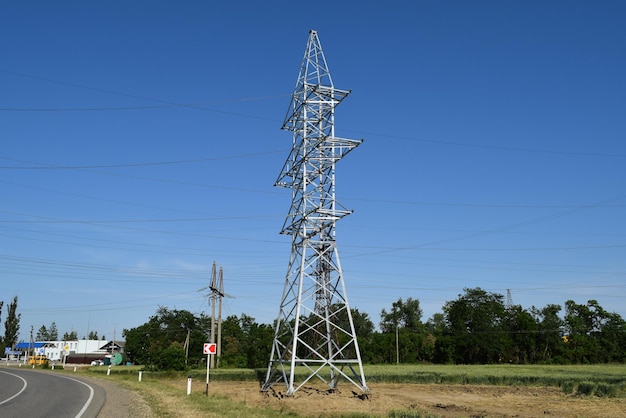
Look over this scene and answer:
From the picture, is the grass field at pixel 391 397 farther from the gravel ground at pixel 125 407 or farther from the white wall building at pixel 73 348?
the white wall building at pixel 73 348

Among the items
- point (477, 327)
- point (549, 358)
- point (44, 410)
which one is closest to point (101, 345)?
point (477, 327)

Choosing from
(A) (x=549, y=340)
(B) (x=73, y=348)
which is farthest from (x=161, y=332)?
(A) (x=549, y=340)

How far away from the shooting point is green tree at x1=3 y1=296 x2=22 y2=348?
138875 millimetres

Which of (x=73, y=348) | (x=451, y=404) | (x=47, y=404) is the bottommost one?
(x=73, y=348)

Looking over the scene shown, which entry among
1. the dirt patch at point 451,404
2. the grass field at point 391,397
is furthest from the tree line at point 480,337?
the dirt patch at point 451,404

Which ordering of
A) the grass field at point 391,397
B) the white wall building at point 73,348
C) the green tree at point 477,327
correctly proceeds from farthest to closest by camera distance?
the white wall building at point 73,348 → the green tree at point 477,327 → the grass field at point 391,397

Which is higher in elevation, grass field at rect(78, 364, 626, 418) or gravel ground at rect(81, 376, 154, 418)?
gravel ground at rect(81, 376, 154, 418)

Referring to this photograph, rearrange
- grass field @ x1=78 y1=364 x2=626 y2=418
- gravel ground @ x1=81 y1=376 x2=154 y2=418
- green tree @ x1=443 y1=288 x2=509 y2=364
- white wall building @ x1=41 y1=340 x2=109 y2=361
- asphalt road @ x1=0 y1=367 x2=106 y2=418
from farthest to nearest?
1. white wall building @ x1=41 y1=340 x2=109 y2=361
2. green tree @ x1=443 y1=288 x2=509 y2=364
3. grass field @ x1=78 y1=364 x2=626 y2=418
4. asphalt road @ x1=0 y1=367 x2=106 y2=418
5. gravel ground @ x1=81 y1=376 x2=154 y2=418

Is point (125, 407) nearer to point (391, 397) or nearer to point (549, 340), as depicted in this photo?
point (391, 397)

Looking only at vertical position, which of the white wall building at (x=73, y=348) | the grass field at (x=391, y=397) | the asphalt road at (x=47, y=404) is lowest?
the white wall building at (x=73, y=348)

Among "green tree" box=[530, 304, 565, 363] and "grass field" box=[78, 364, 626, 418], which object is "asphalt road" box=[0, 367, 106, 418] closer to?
"grass field" box=[78, 364, 626, 418]

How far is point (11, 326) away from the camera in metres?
140

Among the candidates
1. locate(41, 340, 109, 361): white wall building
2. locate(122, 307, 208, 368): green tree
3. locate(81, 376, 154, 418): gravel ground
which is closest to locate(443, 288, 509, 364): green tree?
locate(122, 307, 208, 368): green tree

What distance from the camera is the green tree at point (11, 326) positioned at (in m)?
139
